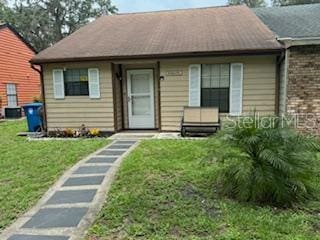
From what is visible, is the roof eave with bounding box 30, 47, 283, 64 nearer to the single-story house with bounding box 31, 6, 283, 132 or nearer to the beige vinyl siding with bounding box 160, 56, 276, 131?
the single-story house with bounding box 31, 6, 283, 132

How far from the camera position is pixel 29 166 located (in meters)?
6.02

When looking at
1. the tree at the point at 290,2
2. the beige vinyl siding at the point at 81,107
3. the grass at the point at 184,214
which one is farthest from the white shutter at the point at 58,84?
the tree at the point at 290,2

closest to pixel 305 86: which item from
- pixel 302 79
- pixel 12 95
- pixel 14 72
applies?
pixel 302 79

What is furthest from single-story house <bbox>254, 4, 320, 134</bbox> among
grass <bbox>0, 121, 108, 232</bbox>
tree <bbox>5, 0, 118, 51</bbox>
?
tree <bbox>5, 0, 118, 51</bbox>

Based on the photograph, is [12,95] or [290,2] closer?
[12,95]

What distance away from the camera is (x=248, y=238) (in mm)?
3111

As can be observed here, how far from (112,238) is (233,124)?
2.23 m

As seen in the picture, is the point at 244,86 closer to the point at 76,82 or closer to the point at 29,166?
the point at 76,82

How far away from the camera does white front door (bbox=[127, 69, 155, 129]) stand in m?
9.95

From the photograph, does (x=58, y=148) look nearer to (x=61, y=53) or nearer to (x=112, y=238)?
(x=61, y=53)

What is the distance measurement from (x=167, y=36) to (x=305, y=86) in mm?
4772

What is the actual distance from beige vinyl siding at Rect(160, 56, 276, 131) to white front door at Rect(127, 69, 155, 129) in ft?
2.34

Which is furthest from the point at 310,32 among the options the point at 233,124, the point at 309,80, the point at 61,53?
the point at 61,53

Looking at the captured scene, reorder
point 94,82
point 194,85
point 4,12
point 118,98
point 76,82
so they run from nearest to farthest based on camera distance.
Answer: point 194,85 → point 94,82 → point 76,82 → point 118,98 → point 4,12
